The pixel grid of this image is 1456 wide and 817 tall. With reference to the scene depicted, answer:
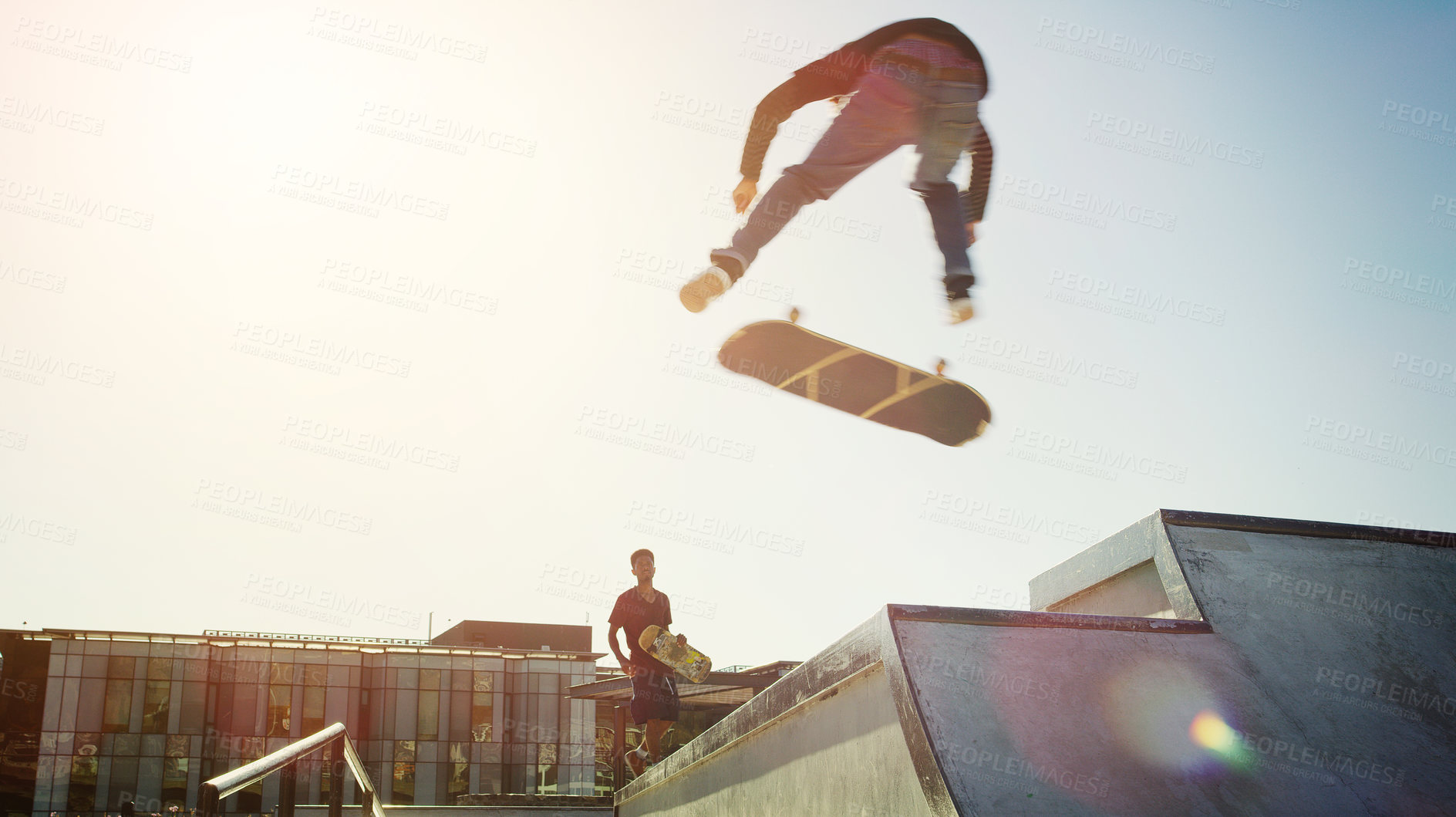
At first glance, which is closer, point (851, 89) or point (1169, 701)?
point (1169, 701)

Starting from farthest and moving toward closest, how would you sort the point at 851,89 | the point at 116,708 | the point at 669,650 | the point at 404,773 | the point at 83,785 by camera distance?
1. the point at 404,773
2. the point at 116,708
3. the point at 83,785
4. the point at 669,650
5. the point at 851,89

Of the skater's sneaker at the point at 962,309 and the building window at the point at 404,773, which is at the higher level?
the skater's sneaker at the point at 962,309

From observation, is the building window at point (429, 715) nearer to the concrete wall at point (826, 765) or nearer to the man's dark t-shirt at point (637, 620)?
the man's dark t-shirt at point (637, 620)

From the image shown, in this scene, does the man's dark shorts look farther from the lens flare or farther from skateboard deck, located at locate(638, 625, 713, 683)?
the lens flare

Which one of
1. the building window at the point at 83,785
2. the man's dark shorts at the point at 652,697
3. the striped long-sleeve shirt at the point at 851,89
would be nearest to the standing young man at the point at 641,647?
the man's dark shorts at the point at 652,697

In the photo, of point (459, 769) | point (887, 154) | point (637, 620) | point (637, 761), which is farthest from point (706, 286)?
point (459, 769)

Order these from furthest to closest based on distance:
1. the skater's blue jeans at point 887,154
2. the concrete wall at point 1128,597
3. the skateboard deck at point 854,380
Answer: the skateboard deck at point 854,380 → the skater's blue jeans at point 887,154 → the concrete wall at point 1128,597

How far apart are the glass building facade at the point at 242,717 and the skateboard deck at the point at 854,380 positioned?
3162cm

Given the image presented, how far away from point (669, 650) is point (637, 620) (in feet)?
1.02

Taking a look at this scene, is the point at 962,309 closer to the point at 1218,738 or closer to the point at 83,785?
the point at 1218,738

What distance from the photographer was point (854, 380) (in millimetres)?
6059

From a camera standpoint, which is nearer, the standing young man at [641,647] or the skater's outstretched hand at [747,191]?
the skater's outstretched hand at [747,191]

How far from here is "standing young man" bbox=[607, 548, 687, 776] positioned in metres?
6.52

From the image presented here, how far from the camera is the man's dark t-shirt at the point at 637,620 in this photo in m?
6.52
